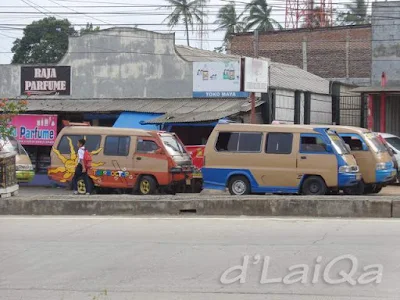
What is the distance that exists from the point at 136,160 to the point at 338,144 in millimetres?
5950

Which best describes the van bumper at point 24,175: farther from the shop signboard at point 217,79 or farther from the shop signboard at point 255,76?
the shop signboard at point 255,76

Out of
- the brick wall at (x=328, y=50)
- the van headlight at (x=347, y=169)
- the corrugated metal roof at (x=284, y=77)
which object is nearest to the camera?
the van headlight at (x=347, y=169)

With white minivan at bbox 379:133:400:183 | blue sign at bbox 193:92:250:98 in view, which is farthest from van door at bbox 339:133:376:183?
blue sign at bbox 193:92:250:98

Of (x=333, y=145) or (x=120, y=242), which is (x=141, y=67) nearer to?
(x=333, y=145)

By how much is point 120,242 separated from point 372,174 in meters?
9.44

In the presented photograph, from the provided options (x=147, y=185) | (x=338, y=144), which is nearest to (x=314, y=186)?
(x=338, y=144)

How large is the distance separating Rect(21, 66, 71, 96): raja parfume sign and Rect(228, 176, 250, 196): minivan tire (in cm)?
1146

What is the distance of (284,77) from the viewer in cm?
2841

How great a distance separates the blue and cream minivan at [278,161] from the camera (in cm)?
1644

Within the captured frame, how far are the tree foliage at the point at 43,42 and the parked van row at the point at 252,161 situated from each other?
41.8 meters

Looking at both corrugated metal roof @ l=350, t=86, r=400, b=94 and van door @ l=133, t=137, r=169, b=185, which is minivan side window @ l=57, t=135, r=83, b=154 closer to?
van door @ l=133, t=137, r=169, b=185

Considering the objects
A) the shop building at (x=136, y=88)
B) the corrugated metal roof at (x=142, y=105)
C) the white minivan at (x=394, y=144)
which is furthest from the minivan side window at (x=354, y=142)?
the shop building at (x=136, y=88)

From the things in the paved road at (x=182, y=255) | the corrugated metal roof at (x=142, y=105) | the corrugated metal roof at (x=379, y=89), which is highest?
the corrugated metal roof at (x=379, y=89)

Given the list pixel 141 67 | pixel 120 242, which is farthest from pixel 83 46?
pixel 120 242
